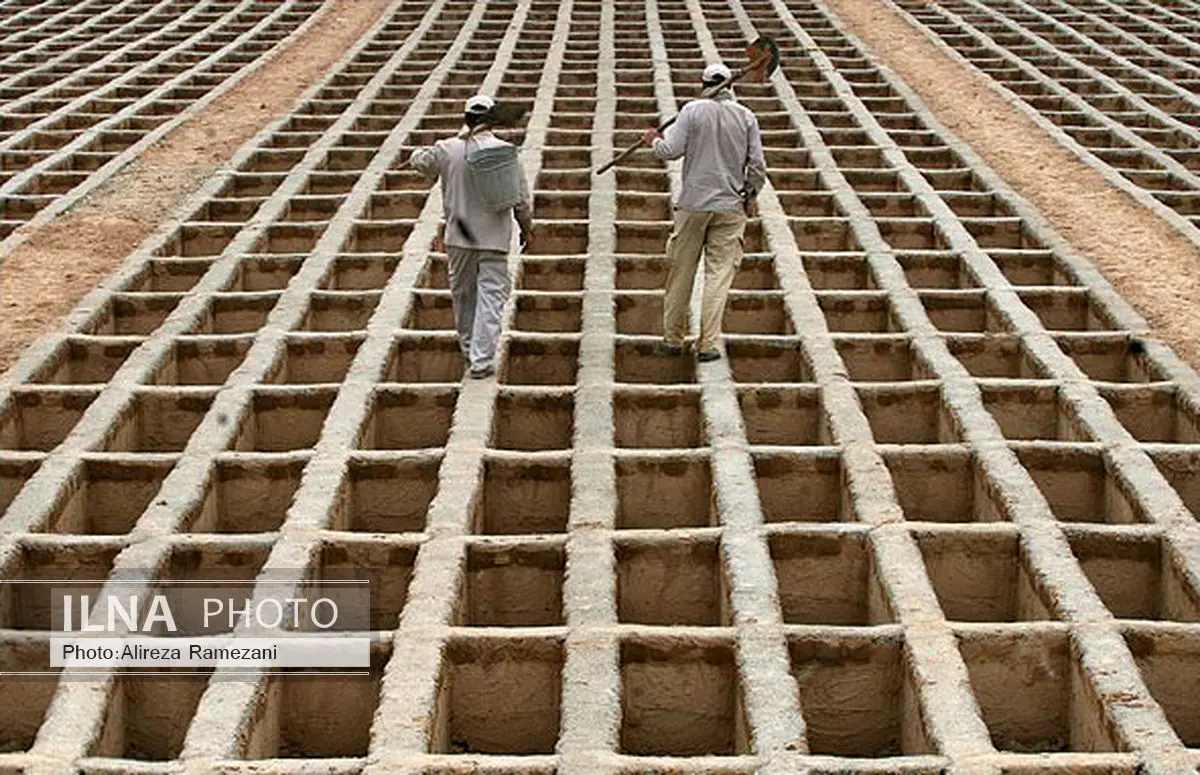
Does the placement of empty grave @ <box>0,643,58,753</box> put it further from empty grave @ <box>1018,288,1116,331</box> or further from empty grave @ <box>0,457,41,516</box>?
empty grave @ <box>1018,288,1116,331</box>

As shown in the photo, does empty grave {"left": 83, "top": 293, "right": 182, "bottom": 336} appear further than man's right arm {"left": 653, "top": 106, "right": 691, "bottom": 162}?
Yes

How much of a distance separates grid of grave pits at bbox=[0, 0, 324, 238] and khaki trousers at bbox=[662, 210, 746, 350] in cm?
526

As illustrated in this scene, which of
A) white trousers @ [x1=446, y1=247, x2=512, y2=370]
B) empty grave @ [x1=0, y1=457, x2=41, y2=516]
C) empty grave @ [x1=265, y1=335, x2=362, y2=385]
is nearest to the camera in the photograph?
empty grave @ [x1=0, y1=457, x2=41, y2=516]

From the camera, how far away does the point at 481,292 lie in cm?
739

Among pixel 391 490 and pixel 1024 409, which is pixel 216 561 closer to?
pixel 391 490

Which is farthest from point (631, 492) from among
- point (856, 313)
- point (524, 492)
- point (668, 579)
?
point (856, 313)

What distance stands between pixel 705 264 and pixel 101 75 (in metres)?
9.43

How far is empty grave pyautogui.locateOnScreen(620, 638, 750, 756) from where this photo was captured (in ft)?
16.8

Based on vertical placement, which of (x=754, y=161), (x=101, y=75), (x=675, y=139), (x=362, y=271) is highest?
(x=101, y=75)

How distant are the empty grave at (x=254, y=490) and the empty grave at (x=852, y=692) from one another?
2.59 metres

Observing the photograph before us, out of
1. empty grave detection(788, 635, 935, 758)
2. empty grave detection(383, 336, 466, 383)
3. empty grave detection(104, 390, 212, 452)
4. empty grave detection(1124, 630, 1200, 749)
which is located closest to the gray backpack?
empty grave detection(383, 336, 466, 383)

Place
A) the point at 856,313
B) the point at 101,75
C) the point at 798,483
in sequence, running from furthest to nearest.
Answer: the point at 101,75 < the point at 856,313 < the point at 798,483

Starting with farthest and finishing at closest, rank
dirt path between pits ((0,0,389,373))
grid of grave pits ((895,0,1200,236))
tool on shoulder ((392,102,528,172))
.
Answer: grid of grave pits ((895,0,1200,236)) < dirt path between pits ((0,0,389,373)) < tool on shoulder ((392,102,528,172))

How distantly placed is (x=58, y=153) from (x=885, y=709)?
30.8 ft
